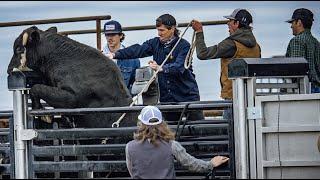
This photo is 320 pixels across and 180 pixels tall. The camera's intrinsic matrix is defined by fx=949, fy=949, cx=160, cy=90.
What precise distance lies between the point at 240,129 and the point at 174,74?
2274 millimetres

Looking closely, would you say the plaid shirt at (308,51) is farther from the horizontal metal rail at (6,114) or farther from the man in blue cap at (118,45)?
the horizontal metal rail at (6,114)

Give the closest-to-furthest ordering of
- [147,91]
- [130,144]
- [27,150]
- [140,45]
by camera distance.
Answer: [130,144] < [27,150] < [147,91] < [140,45]

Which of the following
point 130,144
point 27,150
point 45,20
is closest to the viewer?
point 130,144

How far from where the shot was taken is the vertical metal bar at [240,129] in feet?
25.3

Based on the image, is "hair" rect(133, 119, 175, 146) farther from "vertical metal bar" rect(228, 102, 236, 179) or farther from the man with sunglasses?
the man with sunglasses

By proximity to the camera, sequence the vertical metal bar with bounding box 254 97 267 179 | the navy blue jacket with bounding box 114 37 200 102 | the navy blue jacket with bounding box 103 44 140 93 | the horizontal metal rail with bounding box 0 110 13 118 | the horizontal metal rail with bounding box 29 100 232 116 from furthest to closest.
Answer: the navy blue jacket with bounding box 103 44 140 93 < the navy blue jacket with bounding box 114 37 200 102 < the horizontal metal rail with bounding box 0 110 13 118 < the horizontal metal rail with bounding box 29 100 232 116 < the vertical metal bar with bounding box 254 97 267 179

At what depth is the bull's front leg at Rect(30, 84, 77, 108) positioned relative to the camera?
8859 millimetres

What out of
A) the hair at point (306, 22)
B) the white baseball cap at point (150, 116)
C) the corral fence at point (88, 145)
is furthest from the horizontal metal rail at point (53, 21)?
the white baseball cap at point (150, 116)

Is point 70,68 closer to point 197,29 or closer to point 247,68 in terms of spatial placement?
point 197,29

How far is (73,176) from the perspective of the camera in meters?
8.85

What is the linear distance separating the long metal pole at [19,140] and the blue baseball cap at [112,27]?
2.82 meters

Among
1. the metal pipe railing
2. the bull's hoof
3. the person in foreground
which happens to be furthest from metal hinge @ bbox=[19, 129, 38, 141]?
the metal pipe railing

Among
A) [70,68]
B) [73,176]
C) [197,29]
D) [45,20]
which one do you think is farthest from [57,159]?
[45,20]

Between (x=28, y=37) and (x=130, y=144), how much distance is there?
2.25 m
